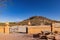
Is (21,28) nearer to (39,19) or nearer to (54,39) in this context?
(39,19)

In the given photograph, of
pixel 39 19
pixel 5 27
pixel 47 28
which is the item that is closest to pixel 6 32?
pixel 5 27

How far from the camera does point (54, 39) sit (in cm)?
1244

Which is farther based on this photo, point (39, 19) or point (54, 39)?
point (39, 19)

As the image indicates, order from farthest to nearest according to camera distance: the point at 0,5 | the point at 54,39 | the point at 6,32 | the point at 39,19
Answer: the point at 39,19
the point at 6,32
the point at 54,39
the point at 0,5

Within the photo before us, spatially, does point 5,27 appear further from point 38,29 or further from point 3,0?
point 3,0

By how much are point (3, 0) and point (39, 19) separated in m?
34.0

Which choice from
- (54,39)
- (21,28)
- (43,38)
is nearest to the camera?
(54,39)

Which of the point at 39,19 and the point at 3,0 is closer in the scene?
the point at 3,0

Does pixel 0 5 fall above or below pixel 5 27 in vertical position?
above

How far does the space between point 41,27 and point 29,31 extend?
83.8 inches

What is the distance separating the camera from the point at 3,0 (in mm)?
11469

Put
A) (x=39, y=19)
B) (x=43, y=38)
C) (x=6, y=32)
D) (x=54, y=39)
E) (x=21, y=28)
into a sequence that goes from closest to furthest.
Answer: (x=54, y=39)
(x=43, y=38)
(x=6, y=32)
(x=21, y=28)
(x=39, y=19)

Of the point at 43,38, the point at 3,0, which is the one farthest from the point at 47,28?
the point at 3,0

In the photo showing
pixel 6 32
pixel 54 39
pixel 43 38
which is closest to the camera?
pixel 54 39
